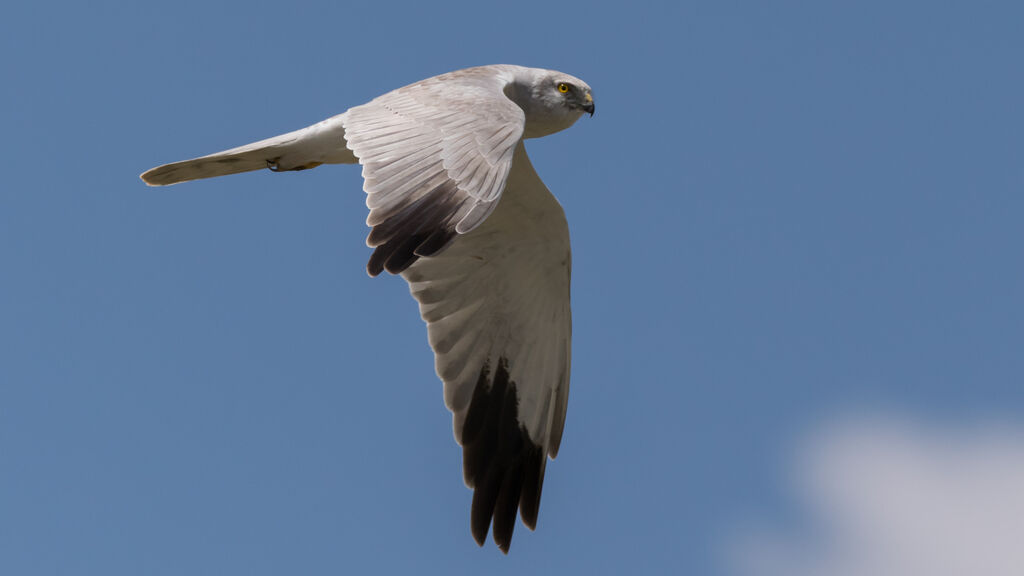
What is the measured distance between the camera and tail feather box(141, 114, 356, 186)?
920 centimetres

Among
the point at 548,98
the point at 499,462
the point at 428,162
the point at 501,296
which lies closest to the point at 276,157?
the point at 548,98

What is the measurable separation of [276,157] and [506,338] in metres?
2.15

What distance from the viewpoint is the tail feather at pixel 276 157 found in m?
9.20

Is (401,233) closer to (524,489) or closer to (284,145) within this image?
(284,145)

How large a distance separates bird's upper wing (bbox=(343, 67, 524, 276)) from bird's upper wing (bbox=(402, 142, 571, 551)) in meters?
1.94

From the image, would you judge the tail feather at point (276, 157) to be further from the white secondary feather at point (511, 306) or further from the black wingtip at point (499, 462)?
the black wingtip at point (499, 462)

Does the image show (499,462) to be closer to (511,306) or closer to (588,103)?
(511,306)

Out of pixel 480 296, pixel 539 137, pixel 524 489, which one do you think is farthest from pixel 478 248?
pixel 524 489

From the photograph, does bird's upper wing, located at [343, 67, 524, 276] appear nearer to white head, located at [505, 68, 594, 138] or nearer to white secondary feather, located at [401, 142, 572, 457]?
white head, located at [505, 68, 594, 138]

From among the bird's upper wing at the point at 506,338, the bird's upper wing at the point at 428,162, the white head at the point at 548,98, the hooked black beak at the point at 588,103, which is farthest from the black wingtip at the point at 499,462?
the bird's upper wing at the point at 428,162

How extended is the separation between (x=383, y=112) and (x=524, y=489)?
3147 millimetres

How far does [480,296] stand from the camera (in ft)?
34.3

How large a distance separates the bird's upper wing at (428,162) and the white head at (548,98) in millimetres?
1182

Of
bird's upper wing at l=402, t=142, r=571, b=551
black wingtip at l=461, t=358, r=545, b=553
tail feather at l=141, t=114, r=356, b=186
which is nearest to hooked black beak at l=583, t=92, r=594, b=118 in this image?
bird's upper wing at l=402, t=142, r=571, b=551
